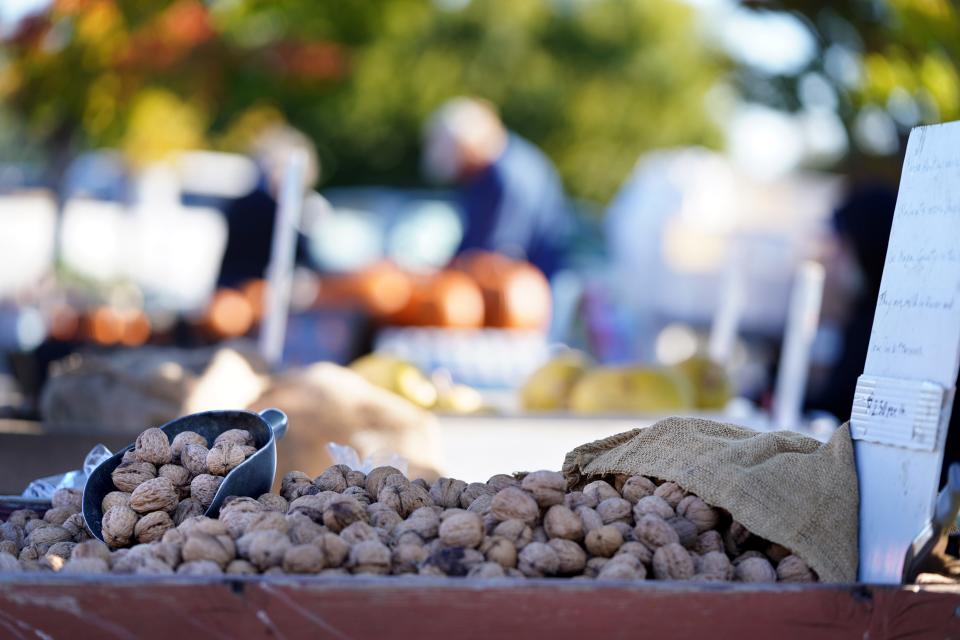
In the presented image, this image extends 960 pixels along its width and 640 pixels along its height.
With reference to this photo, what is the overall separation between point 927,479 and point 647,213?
26.7ft

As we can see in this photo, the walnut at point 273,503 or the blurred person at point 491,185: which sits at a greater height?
the blurred person at point 491,185

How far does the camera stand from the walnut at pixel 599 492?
1883mm

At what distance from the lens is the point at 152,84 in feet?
31.6

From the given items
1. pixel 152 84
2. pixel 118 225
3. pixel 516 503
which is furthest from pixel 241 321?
pixel 118 225

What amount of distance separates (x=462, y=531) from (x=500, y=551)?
65 millimetres

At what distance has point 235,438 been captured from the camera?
2.02m

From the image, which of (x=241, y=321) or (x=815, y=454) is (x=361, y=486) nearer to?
(x=815, y=454)

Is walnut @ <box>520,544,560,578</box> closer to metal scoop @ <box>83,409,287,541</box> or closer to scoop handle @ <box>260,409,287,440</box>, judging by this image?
metal scoop @ <box>83,409,287,541</box>

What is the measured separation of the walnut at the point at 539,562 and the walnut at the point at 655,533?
15cm

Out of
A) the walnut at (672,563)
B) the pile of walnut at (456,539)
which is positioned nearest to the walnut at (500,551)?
the pile of walnut at (456,539)

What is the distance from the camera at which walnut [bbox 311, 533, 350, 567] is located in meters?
1.62

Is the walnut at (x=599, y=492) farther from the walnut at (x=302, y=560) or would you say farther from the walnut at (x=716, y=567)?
the walnut at (x=302, y=560)

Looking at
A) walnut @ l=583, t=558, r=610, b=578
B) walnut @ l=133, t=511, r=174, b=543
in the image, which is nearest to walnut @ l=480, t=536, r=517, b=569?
walnut @ l=583, t=558, r=610, b=578

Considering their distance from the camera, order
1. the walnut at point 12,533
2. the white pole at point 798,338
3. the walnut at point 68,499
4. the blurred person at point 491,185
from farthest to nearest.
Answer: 1. the blurred person at point 491,185
2. the white pole at point 798,338
3. the walnut at point 68,499
4. the walnut at point 12,533
